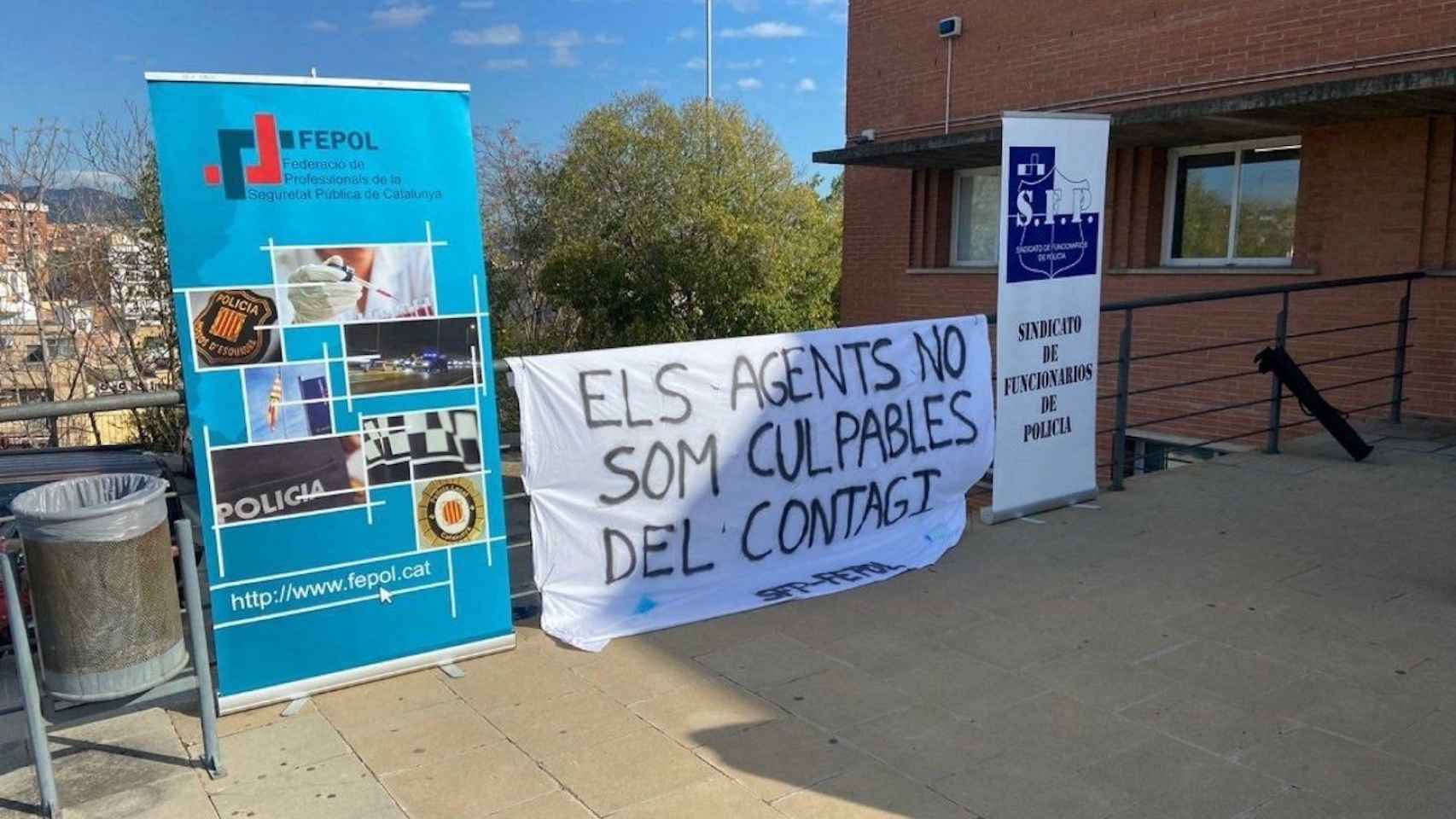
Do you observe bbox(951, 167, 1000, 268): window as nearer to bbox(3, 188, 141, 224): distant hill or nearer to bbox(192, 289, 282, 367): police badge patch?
bbox(192, 289, 282, 367): police badge patch

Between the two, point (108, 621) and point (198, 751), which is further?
point (198, 751)

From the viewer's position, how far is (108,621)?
3131 mm

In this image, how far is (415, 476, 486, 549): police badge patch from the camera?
13.3 ft

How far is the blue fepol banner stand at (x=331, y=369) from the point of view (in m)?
3.55

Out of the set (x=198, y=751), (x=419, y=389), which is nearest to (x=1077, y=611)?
(x=419, y=389)

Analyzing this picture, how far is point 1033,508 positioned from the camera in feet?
20.7

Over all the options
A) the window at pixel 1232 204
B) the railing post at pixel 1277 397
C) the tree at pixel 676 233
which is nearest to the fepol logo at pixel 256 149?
the railing post at pixel 1277 397

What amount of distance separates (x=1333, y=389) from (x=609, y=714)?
838cm

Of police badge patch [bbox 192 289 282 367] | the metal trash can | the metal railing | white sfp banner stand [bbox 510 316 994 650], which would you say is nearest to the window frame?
the metal railing

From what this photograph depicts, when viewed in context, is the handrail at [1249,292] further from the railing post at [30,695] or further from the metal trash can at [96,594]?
the railing post at [30,695]

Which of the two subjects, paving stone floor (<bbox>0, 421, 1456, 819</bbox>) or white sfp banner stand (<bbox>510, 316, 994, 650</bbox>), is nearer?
paving stone floor (<bbox>0, 421, 1456, 819</bbox>)

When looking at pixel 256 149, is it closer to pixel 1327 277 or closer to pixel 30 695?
pixel 30 695

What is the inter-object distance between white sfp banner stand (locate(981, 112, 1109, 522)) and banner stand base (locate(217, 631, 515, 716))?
129 inches

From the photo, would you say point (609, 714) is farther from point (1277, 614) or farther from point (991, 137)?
point (991, 137)
